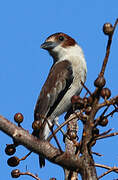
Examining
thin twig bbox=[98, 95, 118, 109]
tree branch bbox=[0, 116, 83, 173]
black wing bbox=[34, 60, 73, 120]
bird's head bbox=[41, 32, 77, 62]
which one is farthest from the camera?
bird's head bbox=[41, 32, 77, 62]

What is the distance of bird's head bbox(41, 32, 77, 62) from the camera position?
806 cm

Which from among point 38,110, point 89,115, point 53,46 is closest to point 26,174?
point 89,115

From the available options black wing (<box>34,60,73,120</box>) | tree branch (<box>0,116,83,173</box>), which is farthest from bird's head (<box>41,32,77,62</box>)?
tree branch (<box>0,116,83,173</box>)

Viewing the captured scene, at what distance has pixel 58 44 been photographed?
8.31 metres

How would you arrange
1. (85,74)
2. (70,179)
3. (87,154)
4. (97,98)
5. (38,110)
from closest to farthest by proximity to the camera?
(97,98) → (87,154) → (70,179) → (38,110) → (85,74)

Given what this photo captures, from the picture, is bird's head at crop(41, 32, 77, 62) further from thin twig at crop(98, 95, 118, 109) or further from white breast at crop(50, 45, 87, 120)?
thin twig at crop(98, 95, 118, 109)

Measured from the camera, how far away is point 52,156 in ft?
10.0

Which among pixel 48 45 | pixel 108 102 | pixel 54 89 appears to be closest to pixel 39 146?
pixel 108 102

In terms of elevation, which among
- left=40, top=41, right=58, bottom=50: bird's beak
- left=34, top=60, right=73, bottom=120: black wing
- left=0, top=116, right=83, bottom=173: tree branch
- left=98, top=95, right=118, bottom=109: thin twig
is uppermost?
left=40, top=41, right=58, bottom=50: bird's beak

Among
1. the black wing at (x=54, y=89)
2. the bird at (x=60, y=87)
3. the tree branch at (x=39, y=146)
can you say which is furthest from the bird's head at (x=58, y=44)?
the tree branch at (x=39, y=146)

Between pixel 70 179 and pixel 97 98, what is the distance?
1016mm

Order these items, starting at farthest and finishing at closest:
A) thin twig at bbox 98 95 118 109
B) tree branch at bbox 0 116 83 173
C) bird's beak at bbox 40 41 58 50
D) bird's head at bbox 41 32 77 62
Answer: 1. bird's head at bbox 41 32 77 62
2. bird's beak at bbox 40 41 58 50
3. thin twig at bbox 98 95 118 109
4. tree branch at bbox 0 116 83 173

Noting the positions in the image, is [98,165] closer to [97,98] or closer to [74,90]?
[97,98]

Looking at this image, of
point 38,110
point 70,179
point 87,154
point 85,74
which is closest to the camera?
point 87,154
